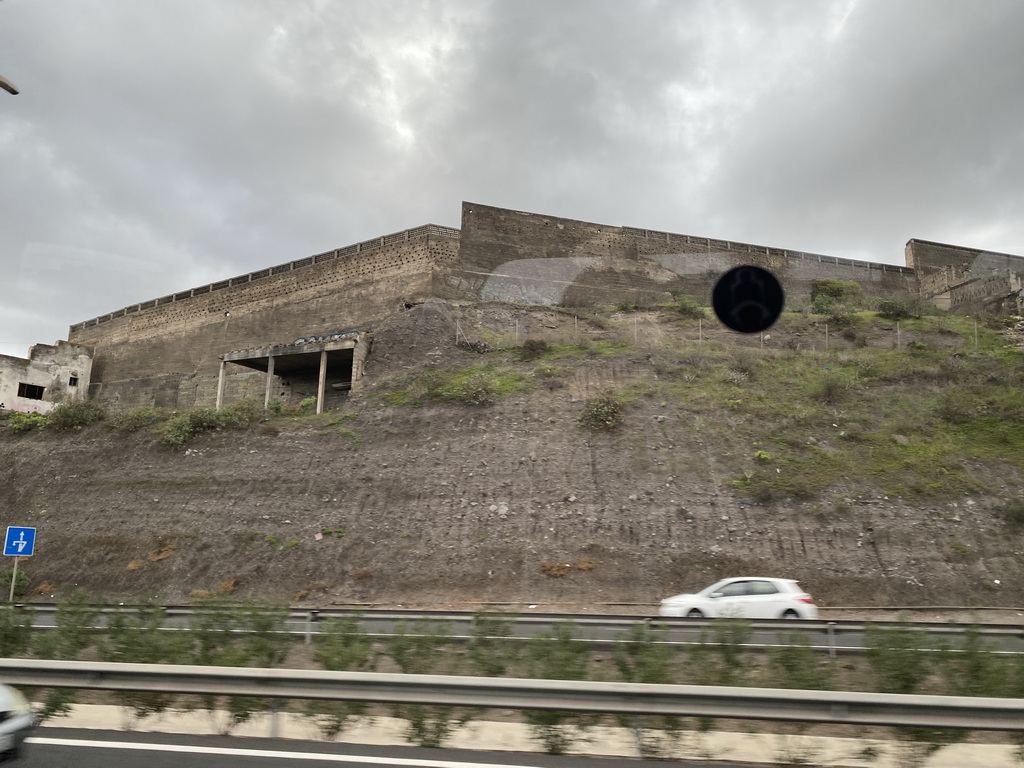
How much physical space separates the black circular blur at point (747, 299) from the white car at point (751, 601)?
5744 millimetres

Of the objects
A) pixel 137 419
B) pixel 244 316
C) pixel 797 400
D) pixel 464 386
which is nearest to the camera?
pixel 797 400

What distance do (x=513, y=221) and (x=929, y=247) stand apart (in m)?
27.7

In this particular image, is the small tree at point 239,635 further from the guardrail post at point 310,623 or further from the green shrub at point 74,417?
the green shrub at point 74,417

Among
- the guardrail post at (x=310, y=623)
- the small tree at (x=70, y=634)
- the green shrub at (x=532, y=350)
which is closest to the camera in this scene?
the small tree at (x=70, y=634)

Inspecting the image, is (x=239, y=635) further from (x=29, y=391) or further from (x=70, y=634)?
(x=29, y=391)

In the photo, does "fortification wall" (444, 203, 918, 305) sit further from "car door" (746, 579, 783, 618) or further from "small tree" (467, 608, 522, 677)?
"small tree" (467, 608, 522, 677)

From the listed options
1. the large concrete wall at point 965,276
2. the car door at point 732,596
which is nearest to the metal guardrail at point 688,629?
the car door at point 732,596

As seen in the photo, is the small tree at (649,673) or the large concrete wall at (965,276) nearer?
the small tree at (649,673)

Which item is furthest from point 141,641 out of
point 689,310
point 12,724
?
point 689,310

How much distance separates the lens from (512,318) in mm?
35906

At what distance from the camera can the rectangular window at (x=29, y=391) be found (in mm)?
44500

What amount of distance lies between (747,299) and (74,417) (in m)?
28.3

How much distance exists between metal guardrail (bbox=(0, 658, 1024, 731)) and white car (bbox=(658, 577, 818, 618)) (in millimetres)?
9611

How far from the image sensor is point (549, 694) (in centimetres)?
560
